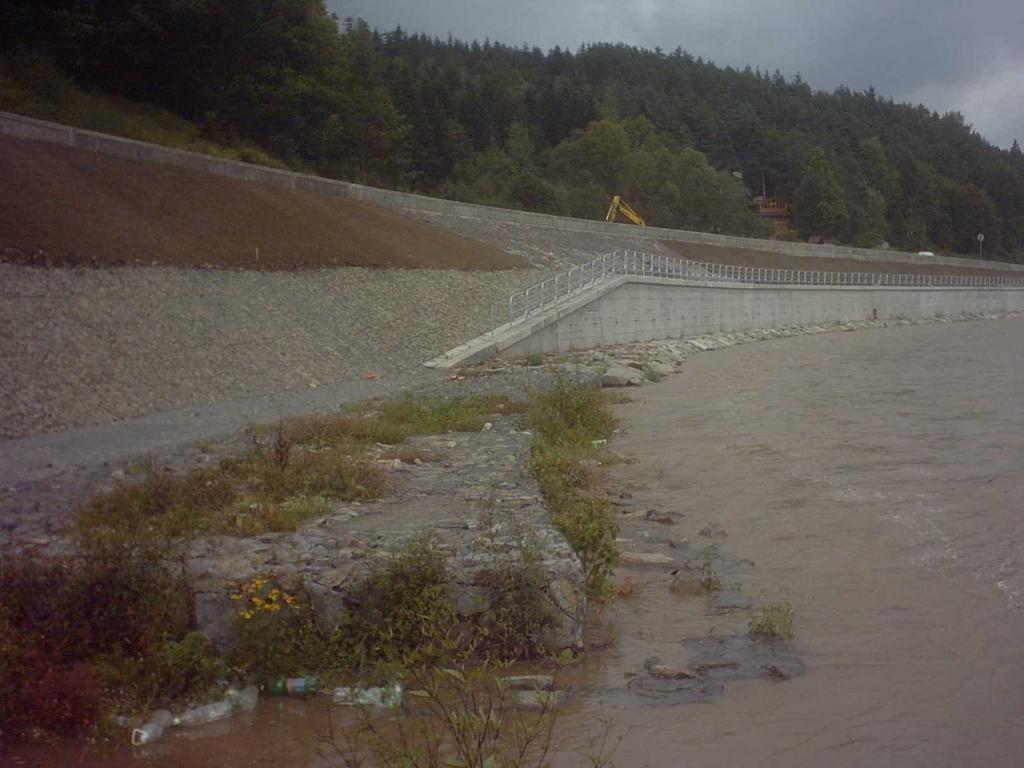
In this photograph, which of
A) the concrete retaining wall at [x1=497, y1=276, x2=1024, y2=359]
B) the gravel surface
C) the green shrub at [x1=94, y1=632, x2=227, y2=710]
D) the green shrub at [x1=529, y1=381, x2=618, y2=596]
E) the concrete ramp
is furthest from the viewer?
the concrete retaining wall at [x1=497, y1=276, x2=1024, y2=359]

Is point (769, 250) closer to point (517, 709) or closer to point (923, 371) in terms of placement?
point (923, 371)

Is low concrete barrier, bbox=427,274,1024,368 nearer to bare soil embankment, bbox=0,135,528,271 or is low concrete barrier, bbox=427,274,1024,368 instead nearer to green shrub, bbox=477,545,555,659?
bare soil embankment, bbox=0,135,528,271

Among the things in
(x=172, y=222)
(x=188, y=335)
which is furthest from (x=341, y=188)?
(x=188, y=335)

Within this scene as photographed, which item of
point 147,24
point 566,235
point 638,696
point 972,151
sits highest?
point 972,151

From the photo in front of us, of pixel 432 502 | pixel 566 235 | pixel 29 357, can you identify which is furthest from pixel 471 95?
pixel 432 502

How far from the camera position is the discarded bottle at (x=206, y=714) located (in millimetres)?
6461

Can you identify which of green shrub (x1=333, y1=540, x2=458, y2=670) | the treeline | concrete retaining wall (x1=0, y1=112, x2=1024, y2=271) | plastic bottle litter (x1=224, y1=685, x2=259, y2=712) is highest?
the treeline

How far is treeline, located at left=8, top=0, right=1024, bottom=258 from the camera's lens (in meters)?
50.1

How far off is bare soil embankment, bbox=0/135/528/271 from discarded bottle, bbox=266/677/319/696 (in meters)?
16.7

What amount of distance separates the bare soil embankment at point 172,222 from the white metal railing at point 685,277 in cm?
409

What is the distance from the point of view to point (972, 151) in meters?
177

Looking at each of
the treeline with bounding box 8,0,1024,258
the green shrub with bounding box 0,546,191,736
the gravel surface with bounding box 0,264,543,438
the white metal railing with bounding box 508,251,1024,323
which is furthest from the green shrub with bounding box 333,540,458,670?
the treeline with bounding box 8,0,1024,258

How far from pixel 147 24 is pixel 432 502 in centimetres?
4292

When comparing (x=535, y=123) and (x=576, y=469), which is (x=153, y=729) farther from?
(x=535, y=123)
